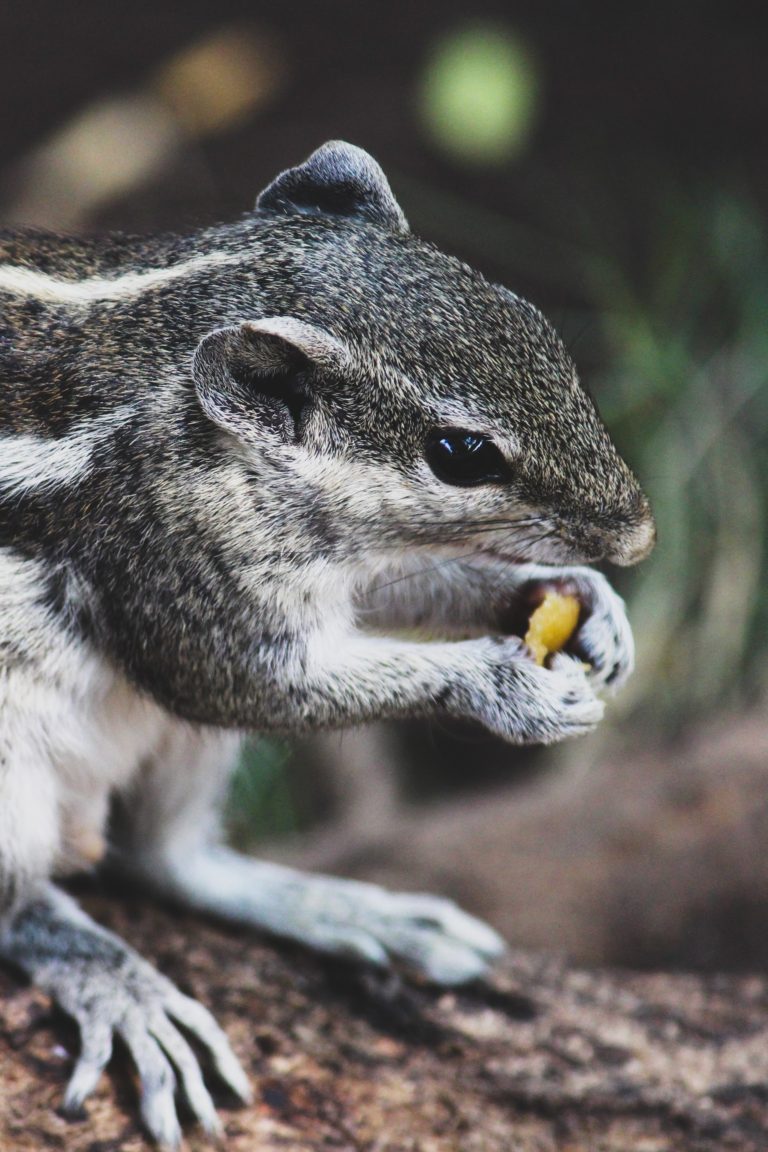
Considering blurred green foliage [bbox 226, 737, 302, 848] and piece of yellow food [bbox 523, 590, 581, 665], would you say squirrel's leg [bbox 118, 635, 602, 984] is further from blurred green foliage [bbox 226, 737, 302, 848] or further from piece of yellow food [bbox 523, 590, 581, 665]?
blurred green foliage [bbox 226, 737, 302, 848]

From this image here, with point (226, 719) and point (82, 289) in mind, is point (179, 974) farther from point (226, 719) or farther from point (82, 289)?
point (82, 289)

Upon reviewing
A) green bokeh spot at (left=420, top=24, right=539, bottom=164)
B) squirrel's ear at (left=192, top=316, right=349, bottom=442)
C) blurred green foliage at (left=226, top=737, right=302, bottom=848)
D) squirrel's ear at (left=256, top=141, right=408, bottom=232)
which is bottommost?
blurred green foliage at (left=226, top=737, right=302, bottom=848)

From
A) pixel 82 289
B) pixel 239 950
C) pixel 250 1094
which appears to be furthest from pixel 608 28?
pixel 250 1094

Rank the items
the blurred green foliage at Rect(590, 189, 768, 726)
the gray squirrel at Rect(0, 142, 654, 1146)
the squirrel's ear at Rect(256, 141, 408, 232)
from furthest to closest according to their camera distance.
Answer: the blurred green foliage at Rect(590, 189, 768, 726)
the squirrel's ear at Rect(256, 141, 408, 232)
the gray squirrel at Rect(0, 142, 654, 1146)

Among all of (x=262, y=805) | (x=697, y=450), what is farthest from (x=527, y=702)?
(x=262, y=805)

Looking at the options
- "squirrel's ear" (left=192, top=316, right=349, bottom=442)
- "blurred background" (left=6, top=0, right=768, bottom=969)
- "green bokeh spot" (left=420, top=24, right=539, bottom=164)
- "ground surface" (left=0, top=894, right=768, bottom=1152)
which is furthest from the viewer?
"green bokeh spot" (left=420, top=24, right=539, bottom=164)

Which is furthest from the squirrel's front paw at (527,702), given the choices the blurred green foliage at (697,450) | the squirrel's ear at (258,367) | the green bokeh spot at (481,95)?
the green bokeh spot at (481,95)

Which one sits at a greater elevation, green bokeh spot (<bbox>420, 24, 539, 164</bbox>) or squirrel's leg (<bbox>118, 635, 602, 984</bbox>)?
green bokeh spot (<bbox>420, 24, 539, 164</bbox>)

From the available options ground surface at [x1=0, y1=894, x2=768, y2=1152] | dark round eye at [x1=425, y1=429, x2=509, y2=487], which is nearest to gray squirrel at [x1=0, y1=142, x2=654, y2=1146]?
dark round eye at [x1=425, y1=429, x2=509, y2=487]
